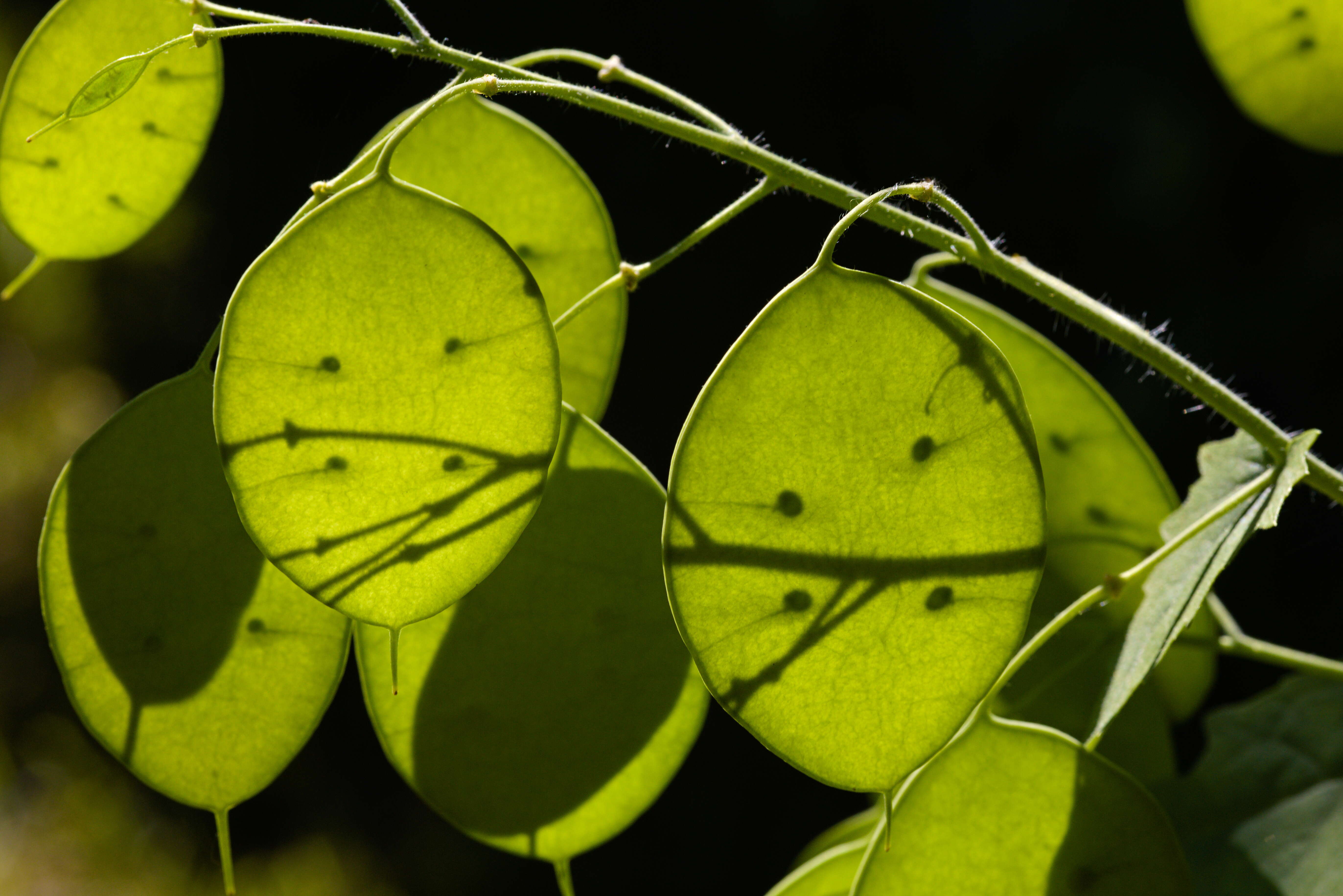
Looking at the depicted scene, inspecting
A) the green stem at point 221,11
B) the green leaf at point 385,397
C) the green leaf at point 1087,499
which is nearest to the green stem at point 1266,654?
the green leaf at point 1087,499

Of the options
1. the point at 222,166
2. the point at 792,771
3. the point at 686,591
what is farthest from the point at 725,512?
the point at 222,166

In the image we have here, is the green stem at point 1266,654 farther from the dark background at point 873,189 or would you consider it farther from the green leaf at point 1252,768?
the dark background at point 873,189

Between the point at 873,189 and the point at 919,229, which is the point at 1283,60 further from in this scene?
the point at 873,189

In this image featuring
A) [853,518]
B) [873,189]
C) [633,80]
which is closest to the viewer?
[853,518]

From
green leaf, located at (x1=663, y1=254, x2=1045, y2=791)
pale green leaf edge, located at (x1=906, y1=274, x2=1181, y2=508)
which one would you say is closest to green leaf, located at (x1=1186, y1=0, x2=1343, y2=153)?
pale green leaf edge, located at (x1=906, y1=274, x2=1181, y2=508)

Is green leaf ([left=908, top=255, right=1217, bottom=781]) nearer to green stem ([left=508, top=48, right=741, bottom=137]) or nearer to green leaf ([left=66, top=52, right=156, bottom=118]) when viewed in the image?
green stem ([left=508, top=48, right=741, bottom=137])

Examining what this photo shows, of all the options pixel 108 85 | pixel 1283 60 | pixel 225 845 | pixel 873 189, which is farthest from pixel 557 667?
pixel 873 189

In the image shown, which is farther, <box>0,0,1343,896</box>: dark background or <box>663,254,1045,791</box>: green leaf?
<box>0,0,1343,896</box>: dark background
